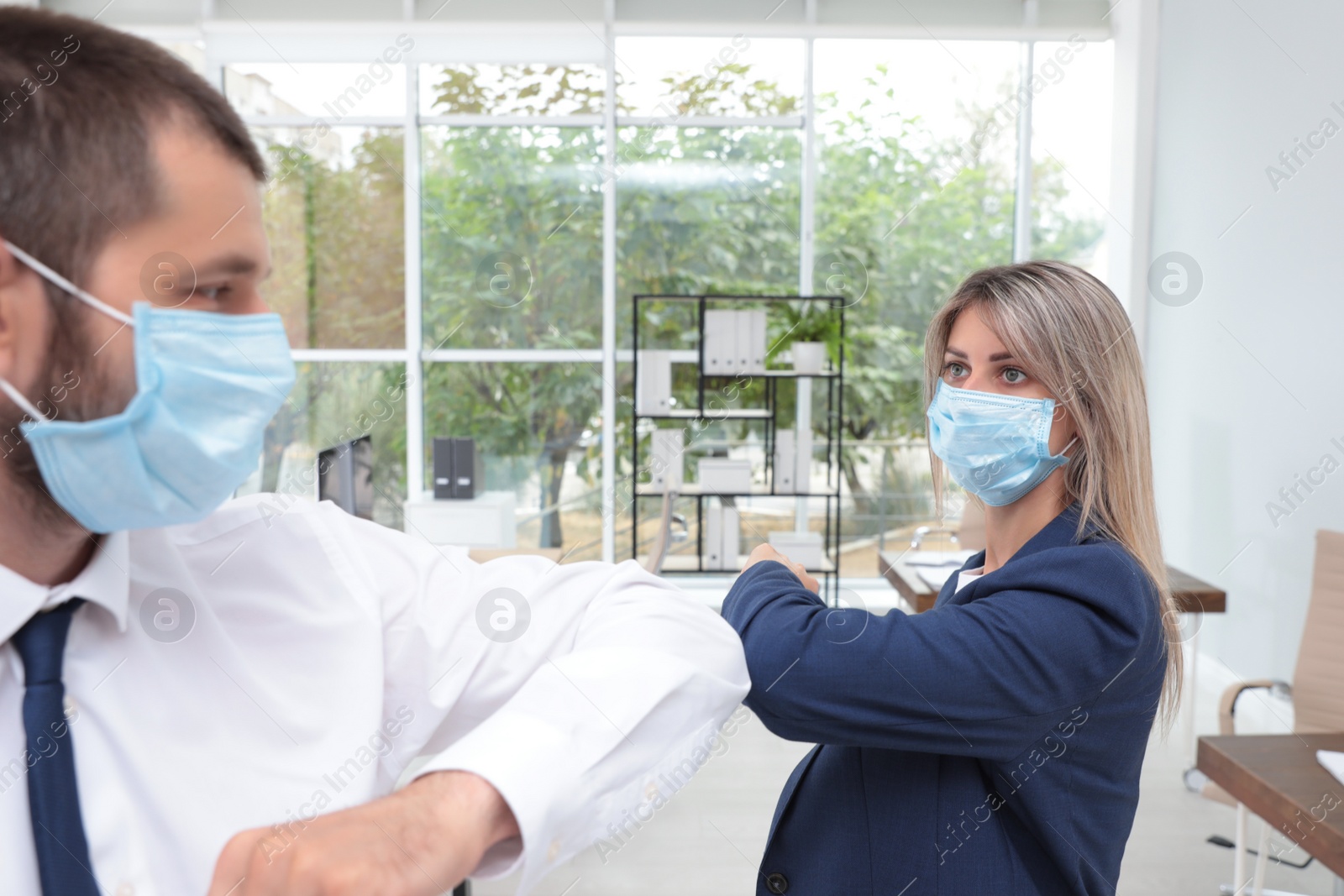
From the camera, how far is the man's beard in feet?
2.19

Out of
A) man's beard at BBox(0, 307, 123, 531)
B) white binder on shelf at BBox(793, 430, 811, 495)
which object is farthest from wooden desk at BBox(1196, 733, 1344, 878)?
white binder on shelf at BBox(793, 430, 811, 495)

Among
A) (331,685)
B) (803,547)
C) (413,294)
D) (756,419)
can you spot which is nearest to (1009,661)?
(331,685)

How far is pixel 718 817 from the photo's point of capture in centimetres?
336

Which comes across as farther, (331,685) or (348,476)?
(348,476)

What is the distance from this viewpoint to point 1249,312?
4324mm

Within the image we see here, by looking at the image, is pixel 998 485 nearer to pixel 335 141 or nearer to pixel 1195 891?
pixel 1195 891

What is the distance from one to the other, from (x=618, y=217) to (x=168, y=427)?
5.31m

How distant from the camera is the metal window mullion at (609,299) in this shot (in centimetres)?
570

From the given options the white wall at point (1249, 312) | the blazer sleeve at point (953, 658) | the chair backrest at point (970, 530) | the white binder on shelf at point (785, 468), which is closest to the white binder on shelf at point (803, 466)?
the white binder on shelf at point (785, 468)

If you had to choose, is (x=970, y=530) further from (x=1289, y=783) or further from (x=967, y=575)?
(x=967, y=575)

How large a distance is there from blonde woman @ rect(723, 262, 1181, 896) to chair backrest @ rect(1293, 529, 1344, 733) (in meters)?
1.85

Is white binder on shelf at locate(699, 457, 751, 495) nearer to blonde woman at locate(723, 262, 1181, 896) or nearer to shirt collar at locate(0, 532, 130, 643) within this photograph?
blonde woman at locate(723, 262, 1181, 896)

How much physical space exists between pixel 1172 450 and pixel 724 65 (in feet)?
11.1

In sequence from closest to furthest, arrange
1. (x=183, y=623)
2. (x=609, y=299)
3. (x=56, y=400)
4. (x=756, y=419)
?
(x=56, y=400), (x=183, y=623), (x=756, y=419), (x=609, y=299)
